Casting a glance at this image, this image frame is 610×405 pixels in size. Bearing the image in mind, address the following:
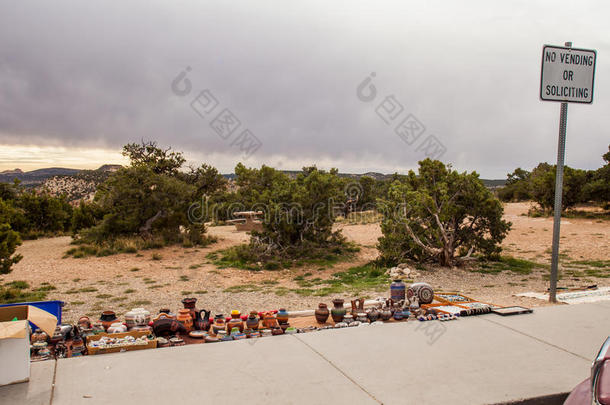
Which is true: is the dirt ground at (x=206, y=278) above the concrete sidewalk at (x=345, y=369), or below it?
below

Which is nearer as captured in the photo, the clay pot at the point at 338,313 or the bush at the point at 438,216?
the clay pot at the point at 338,313

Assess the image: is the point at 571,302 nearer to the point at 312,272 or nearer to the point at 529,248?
the point at 312,272

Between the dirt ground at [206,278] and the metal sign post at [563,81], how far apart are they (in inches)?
69.8

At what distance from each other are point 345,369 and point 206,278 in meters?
8.49

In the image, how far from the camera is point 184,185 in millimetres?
18641

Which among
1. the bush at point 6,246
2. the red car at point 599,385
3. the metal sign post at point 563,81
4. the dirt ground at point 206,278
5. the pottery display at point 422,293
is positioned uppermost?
the metal sign post at point 563,81

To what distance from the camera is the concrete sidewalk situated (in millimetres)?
2932

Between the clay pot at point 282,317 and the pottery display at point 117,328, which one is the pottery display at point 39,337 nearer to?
the pottery display at point 117,328

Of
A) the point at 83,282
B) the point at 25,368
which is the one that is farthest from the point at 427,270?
the point at 25,368

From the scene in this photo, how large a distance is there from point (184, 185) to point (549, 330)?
53.1 feet

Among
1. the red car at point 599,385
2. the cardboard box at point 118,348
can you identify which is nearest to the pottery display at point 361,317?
the cardboard box at point 118,348

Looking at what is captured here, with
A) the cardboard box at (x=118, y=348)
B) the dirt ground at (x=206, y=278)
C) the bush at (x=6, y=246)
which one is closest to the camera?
the cardboard box at (x=118, y=348)

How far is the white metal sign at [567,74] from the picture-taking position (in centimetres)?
568

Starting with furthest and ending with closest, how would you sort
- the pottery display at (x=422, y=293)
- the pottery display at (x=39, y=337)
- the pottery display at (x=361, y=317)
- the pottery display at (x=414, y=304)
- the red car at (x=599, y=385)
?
the pottery display at (x=422, y=293), the pottery display at (x=414, y=304), the pottery display at (x=361, y=317), the pottery display at (x=39, y=337), the red car at (x=599, y=385)
